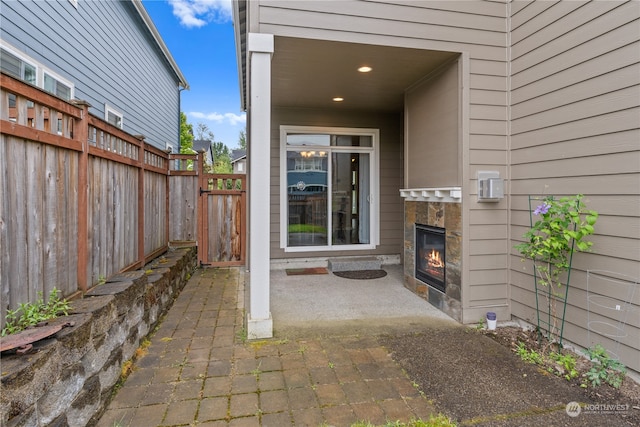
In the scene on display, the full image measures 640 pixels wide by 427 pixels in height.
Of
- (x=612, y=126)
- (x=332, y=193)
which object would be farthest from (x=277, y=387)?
(x=332, y=193)

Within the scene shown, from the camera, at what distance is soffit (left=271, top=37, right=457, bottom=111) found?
3414 mm

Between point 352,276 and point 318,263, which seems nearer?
point 352,276

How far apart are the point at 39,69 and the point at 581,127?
6395 mm

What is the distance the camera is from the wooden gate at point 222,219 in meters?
5.77

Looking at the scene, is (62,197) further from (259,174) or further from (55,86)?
(55,86)

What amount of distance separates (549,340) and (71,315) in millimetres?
3643

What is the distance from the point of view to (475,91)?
344 centimetres

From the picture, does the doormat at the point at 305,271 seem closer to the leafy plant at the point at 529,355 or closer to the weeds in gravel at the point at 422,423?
the leafy plant at the point at 529,355

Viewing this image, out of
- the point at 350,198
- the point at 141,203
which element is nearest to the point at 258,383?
the point at 141,203

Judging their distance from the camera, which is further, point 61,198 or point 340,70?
point 340,70

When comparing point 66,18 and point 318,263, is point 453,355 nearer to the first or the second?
point 318,263

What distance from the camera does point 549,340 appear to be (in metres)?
2.92

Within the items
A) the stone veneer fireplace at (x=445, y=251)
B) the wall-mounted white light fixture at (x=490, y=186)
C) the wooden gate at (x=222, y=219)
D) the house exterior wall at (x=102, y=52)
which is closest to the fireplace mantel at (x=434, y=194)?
the stone veneer fireplace at (x=445, y=251)

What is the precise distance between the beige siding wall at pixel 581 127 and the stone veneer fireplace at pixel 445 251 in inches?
22.2
